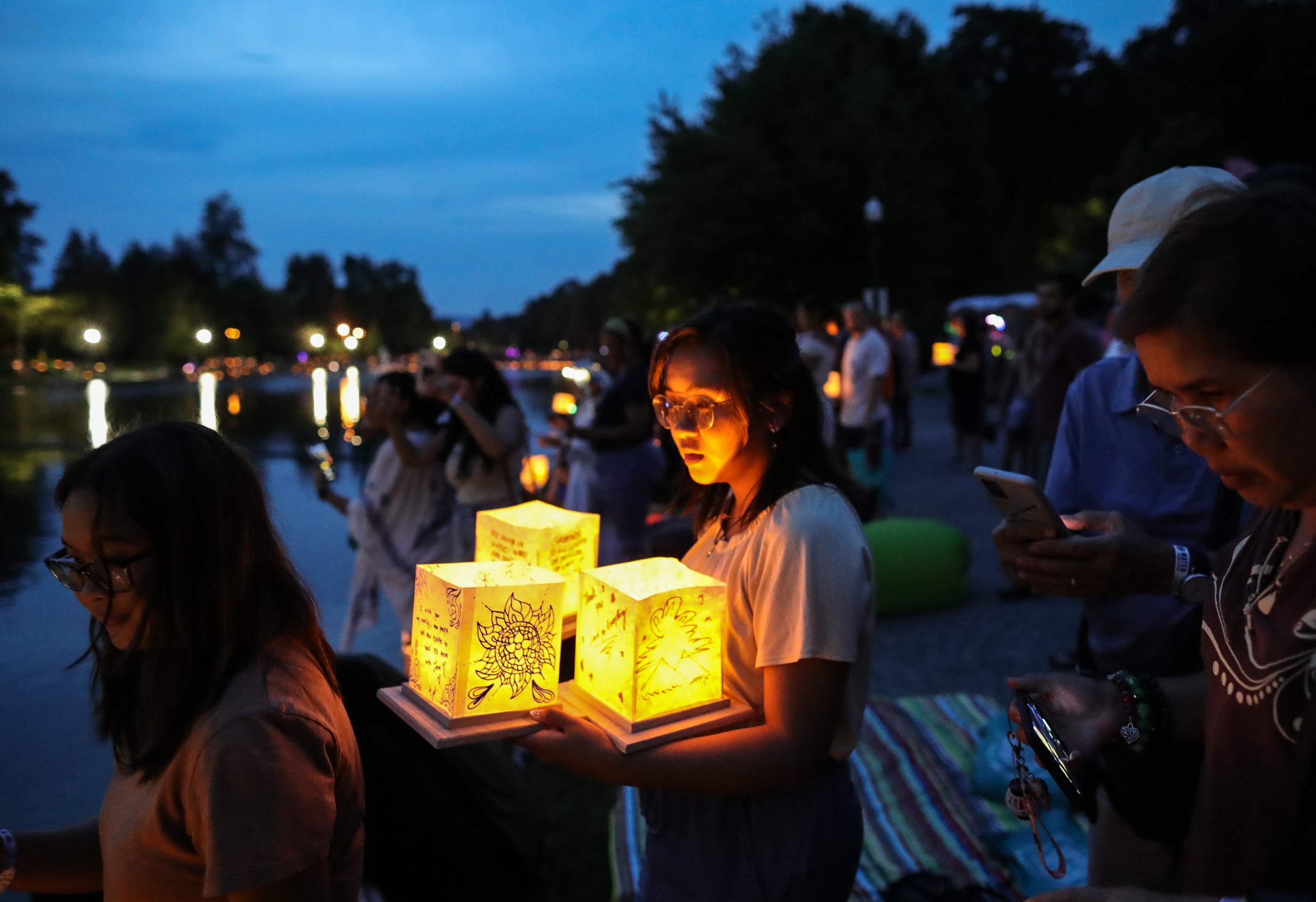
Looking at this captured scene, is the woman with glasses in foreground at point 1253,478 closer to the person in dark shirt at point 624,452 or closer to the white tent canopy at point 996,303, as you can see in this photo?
the person in dark shirt at point 624,452

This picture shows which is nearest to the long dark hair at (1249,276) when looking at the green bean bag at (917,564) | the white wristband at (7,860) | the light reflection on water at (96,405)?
the white wristband at (7,860)

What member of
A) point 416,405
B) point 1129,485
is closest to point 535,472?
point 416,405

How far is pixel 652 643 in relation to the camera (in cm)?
171

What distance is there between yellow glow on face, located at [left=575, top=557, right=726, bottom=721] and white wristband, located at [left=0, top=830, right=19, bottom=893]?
3.78 ft

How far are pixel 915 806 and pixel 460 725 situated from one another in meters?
3.07

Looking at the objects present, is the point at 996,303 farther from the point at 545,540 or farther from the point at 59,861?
the point at 59,861

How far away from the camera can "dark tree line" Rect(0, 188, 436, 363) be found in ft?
137

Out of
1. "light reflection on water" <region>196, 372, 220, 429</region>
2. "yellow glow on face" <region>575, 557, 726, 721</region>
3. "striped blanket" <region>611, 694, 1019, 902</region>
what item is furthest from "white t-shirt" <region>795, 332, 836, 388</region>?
"light reflection on water" <region>196, 372, 220, 429</region>

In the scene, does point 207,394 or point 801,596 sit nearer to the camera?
point 801,596

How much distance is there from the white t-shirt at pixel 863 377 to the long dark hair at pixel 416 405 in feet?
14.7

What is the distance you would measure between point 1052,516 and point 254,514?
1525 mm

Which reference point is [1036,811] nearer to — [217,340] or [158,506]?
[158,506]

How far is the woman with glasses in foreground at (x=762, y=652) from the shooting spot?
174cm

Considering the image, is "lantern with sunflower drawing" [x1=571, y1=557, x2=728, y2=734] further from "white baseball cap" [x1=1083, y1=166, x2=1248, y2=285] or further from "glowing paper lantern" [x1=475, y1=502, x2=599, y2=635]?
"white baseball cap" [x1=1083, y1=166, x2=1248, y2=285]
